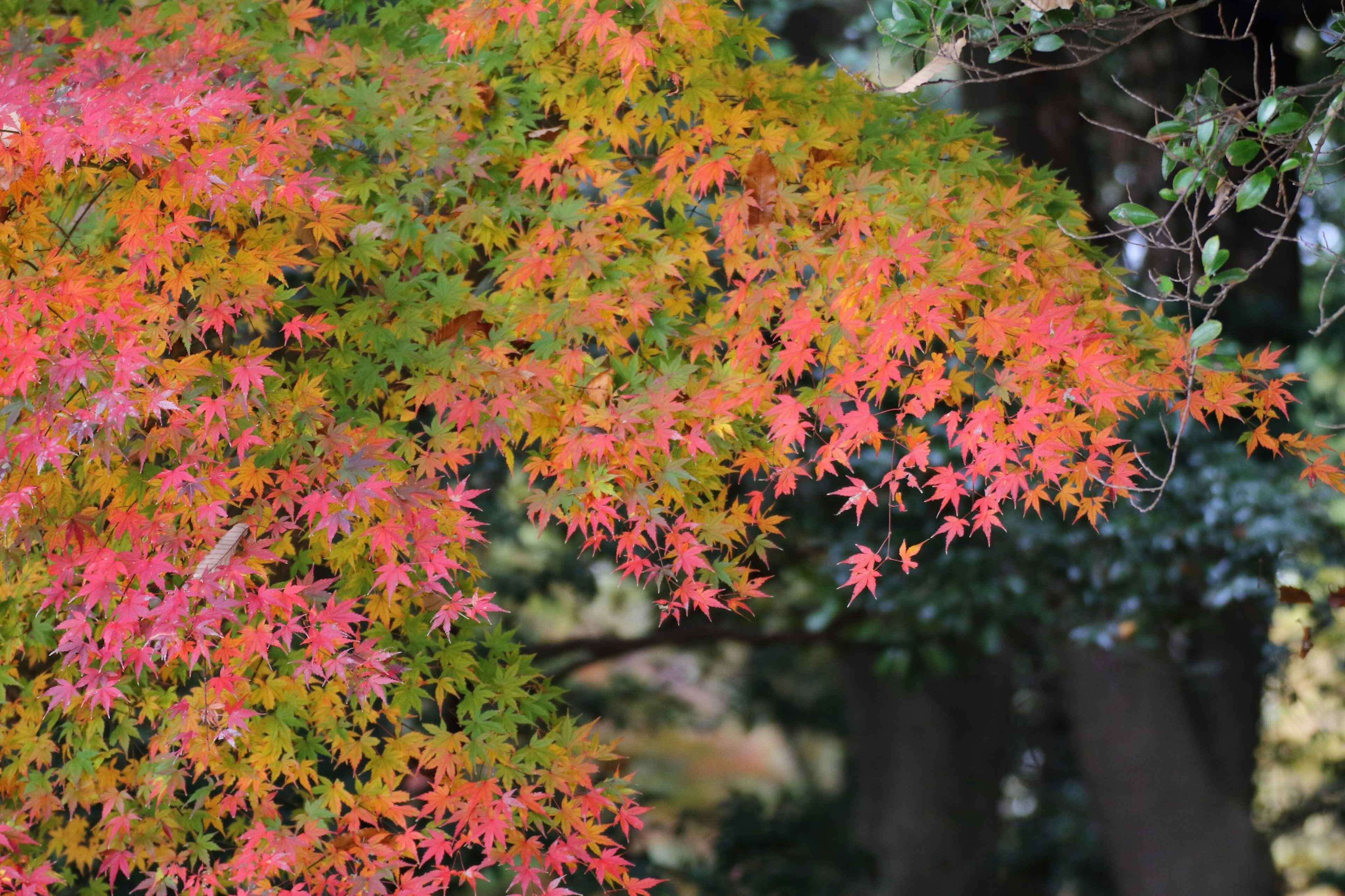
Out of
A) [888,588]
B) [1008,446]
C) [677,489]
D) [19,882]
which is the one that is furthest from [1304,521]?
[19,882]

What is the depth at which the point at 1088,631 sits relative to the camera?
545 centimetres

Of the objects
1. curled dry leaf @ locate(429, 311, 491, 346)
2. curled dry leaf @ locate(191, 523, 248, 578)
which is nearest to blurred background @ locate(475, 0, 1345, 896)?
curled dry leaf @ locate(429, 311, 491, 346)

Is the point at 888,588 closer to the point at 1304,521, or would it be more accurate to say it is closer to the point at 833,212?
the point at 1304,521

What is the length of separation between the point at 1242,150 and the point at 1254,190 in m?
0.10

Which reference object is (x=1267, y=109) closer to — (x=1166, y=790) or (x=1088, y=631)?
(x=1088, y=631)

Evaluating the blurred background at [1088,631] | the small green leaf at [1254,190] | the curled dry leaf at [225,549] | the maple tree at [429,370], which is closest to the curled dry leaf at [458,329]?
the maple tree at [429,370]

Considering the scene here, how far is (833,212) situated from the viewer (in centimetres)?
300

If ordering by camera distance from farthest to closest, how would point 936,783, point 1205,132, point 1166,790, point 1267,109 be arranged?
→ point 936,783, point 1166,790, point 1205,132, point 1267,109

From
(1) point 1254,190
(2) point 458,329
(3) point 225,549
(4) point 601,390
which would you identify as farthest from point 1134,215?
(3) point 225,549

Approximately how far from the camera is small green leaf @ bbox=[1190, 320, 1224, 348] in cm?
275

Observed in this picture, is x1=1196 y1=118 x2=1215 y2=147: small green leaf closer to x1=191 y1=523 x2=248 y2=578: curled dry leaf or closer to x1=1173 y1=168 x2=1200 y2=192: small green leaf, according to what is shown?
x1=1173 y1=168 x2=1200 y2=192: small green leaf

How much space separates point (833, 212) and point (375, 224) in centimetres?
111

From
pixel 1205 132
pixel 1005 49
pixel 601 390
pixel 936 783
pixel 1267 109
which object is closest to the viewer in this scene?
pixel 1267 109

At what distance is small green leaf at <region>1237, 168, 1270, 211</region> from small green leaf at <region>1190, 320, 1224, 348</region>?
0.27 m
